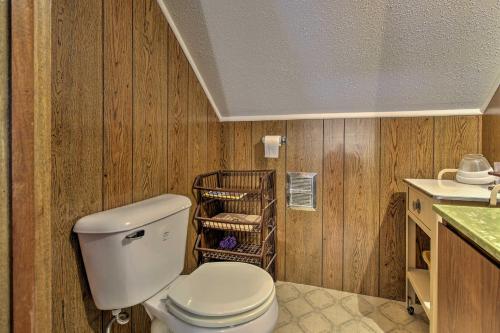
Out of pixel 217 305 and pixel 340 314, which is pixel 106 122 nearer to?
pixel 217 305

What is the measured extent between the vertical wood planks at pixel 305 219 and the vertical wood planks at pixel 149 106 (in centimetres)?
89

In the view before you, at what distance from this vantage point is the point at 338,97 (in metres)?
1.56

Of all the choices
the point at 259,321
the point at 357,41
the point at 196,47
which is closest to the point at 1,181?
the point at 259,321

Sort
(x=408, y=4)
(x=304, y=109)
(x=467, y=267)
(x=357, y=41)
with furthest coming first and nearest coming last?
(x=304, y=109) < (x=357, y=41) < (x=408, y=4) < (x=467, y=267)

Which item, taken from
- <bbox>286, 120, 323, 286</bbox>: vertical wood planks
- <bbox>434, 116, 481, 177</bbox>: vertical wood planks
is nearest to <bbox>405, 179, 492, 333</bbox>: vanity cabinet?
<bbox>434, 116, 481, 177</bbox>: vertical wood planks

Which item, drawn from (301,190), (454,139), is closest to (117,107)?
(301,190)

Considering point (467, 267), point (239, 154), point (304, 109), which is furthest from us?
point (239, 154)

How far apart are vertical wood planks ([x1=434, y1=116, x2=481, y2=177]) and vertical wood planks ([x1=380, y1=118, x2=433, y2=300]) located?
0.04 metres

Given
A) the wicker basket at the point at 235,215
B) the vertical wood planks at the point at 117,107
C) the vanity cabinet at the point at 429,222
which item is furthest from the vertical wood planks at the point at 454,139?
the vertical wood planks at the point at 117,107

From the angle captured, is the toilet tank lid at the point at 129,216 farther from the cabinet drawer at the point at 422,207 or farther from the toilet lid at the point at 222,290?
the cabinet drawer at the point at 422,207

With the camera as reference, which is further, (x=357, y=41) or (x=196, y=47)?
(x=196, y=47)

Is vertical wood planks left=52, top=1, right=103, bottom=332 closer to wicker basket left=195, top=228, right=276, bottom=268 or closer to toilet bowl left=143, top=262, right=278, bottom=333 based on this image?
toilet bowl left=143, top=262, right=278, bottom=333

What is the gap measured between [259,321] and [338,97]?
1300 millimetres

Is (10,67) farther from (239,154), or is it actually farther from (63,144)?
(239,154)
